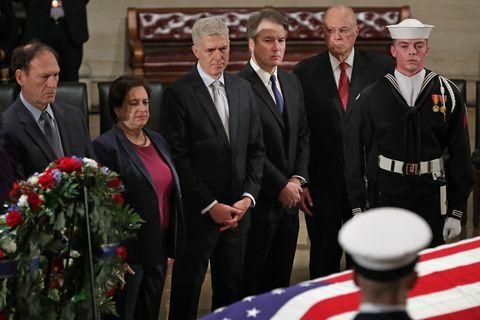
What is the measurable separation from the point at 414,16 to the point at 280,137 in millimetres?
6443

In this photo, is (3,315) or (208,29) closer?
(3,315)

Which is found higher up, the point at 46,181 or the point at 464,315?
the point at 46,181

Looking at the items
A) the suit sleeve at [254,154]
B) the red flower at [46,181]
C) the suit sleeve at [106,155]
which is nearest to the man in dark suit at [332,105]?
the suit sleeve at [254,154]

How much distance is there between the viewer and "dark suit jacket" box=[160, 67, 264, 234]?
4.71 meters

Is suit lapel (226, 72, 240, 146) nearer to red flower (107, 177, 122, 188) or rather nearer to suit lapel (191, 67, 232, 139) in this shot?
suit lapel (191, 67, 232, 139)

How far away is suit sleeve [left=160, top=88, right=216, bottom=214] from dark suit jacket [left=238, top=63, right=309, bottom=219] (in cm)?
41

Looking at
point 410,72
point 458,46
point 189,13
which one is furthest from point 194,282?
point 458,46

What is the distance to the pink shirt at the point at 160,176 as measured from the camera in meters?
4.45

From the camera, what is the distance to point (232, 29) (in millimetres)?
10695

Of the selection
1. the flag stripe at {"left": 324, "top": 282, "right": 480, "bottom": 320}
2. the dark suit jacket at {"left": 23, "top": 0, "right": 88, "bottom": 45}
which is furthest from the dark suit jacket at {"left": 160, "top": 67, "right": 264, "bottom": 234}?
the dark suit jacket at {"left": 23, "top": 0, "right": 88, "bottom": 45}

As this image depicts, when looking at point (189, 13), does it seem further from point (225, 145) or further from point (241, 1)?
→ point (225, 145)

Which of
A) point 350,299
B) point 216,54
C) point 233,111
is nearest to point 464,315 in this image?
point 350,299

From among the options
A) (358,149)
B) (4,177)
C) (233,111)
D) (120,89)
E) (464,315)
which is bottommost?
(464,315)

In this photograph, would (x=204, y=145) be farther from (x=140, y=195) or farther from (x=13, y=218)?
(x=13, y=218)
